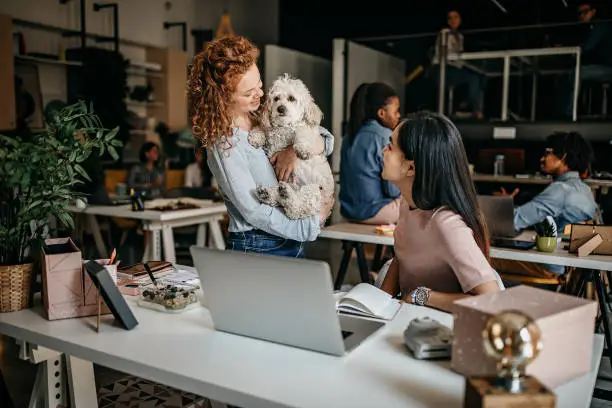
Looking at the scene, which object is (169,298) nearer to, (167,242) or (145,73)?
(167,242)

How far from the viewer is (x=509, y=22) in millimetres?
8781

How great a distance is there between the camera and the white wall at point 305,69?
7754 mm

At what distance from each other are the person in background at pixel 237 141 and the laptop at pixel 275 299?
1.62ft

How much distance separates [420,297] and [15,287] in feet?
3.81

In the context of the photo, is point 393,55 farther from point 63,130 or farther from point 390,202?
point 63,130

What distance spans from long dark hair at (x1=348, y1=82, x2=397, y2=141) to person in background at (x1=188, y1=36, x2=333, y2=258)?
1816 millimetres

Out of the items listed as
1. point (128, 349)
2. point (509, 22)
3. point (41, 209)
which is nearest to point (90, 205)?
point (41, 209)

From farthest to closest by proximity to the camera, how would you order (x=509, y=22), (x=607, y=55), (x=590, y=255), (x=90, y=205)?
(x=509, y=22) < (x=607, y=55) < (x=90, y=205) < (x=590, y=255)

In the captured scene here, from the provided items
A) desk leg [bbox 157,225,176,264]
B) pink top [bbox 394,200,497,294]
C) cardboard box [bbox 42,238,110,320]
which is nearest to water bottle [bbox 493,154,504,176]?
desk leg [bbox 157,225,176,264]

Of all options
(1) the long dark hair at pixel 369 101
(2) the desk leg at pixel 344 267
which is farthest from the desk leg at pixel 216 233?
(1) the long dark hair at pixel 369 101

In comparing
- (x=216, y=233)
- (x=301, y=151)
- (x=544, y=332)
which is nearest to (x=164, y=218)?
(x=216, y=233)

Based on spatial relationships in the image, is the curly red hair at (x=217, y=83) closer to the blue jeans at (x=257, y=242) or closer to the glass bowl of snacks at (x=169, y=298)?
the blue jeans at (x=257, y=242)

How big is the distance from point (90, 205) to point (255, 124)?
9.39 ft

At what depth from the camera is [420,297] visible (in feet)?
5.89
